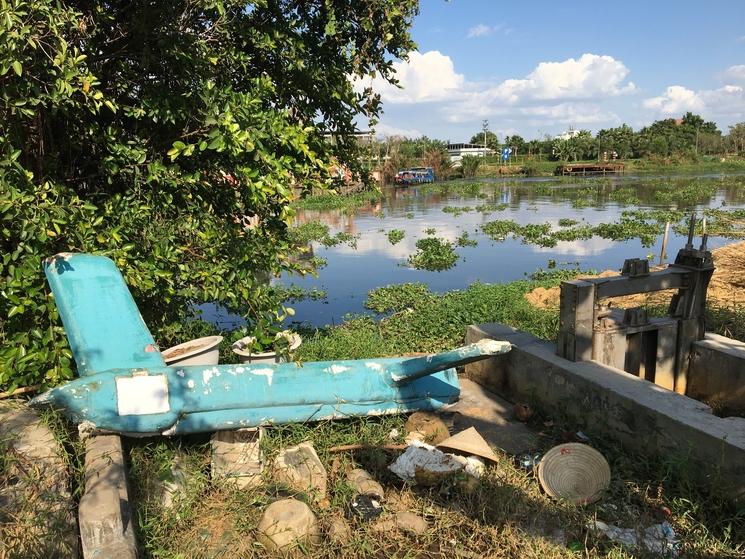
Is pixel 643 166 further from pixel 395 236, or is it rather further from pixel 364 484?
pixel 364 484

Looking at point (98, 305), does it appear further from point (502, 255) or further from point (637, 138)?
point (637, 138)

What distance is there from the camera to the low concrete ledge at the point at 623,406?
12.3ft

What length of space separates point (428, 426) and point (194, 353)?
2.16 m

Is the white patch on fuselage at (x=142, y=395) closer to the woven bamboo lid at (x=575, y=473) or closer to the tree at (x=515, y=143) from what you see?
the woven bamboo lid at (x=575, y=473)

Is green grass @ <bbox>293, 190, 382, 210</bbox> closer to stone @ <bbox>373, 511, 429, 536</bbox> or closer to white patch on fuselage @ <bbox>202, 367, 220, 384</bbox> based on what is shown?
white patch on fuselage @ <bbox>202, 367, 220, 384</bbox>

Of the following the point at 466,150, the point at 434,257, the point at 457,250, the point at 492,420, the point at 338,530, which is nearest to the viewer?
the point at 338,530

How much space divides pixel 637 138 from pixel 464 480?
8140 cm

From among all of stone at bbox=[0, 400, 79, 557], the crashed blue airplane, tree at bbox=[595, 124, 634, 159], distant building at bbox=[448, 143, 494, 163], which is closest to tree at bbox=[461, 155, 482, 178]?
distant building at bbox=[448, 143, 494, 163]

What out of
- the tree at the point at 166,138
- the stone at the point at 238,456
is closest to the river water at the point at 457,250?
the tree at the point at 166,138

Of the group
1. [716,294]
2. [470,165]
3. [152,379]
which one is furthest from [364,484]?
[470,165]

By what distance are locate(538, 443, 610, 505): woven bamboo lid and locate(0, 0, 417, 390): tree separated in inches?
104

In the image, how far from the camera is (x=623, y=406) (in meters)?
4.45

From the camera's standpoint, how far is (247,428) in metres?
4.18

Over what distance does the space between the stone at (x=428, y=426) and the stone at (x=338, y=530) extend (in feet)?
4.22
